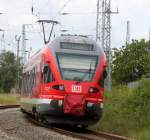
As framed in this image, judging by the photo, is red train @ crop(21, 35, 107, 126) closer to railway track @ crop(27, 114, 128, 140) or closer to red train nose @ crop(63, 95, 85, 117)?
red train nose @ crop(63, 95, 85, 117)

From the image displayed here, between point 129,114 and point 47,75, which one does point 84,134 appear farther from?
point 129,114

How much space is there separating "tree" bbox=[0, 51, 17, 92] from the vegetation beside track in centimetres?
7044

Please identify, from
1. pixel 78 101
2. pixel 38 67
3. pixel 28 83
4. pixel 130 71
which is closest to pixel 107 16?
pixel 130 71

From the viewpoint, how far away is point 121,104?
27172 mm

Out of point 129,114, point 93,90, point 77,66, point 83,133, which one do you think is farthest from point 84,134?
point 129,114

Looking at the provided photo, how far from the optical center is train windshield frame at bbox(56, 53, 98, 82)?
2164 cm

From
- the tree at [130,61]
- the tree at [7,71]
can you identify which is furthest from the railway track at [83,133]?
the tree at [7,71]

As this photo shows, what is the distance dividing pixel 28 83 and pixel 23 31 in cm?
4189

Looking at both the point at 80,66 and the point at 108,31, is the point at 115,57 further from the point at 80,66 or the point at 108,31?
the point at 80,66

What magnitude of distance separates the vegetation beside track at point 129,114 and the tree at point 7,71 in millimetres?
70440

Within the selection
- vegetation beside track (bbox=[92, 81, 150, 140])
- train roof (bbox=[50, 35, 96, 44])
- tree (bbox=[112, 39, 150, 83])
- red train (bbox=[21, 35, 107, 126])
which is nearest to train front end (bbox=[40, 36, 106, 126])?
red train (bbox=[21, 35, 107, 126])

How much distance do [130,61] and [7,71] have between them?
46840 millimetres

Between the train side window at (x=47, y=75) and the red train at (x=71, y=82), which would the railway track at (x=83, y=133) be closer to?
the red train at (x=71, y=82)

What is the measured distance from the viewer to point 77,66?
21.8 metres
